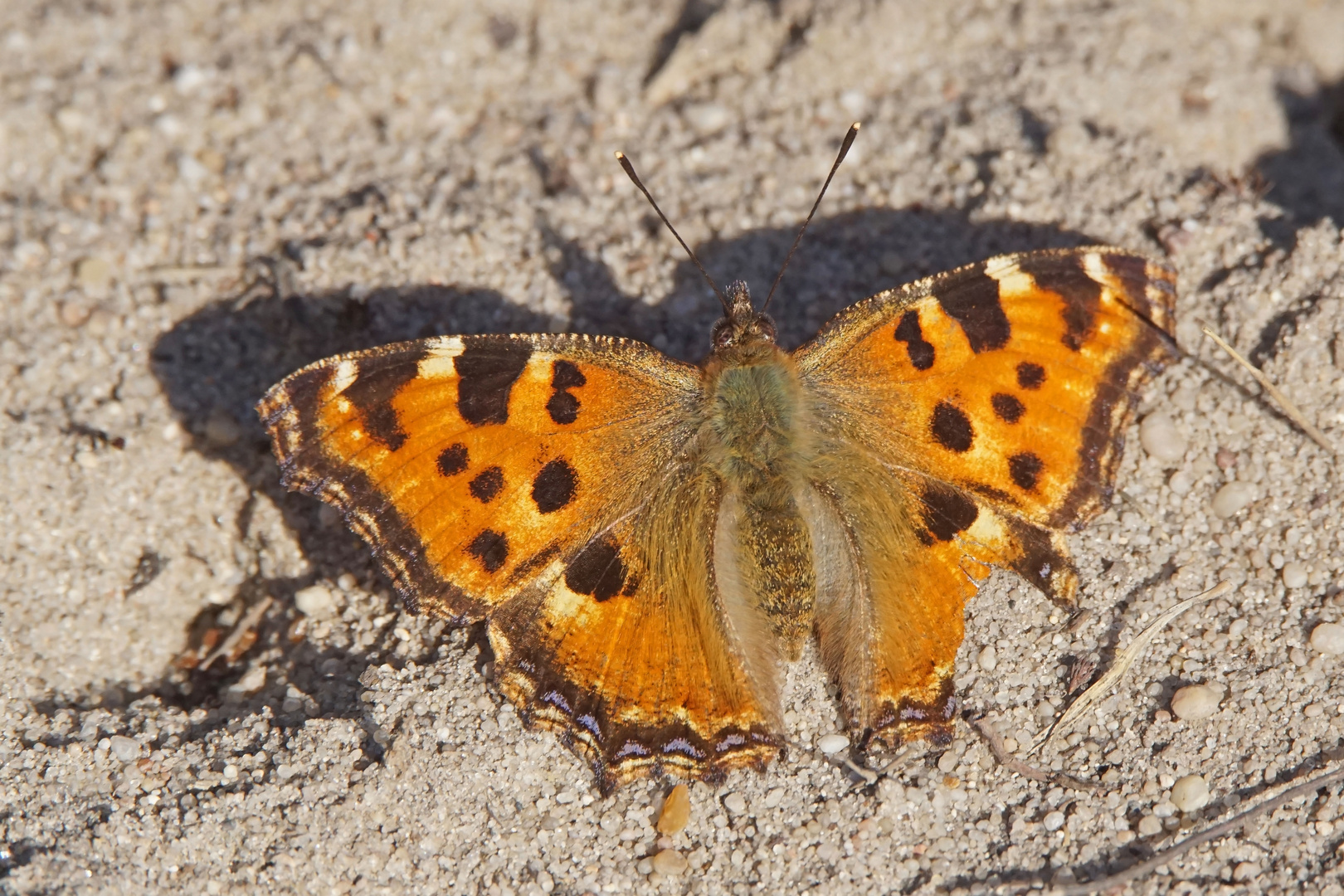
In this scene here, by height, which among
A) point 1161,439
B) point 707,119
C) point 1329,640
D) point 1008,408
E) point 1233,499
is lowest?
point 1329,640

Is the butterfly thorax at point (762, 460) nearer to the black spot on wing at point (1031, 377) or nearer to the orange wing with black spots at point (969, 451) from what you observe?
the orange wing with black spots at point (969, 451)

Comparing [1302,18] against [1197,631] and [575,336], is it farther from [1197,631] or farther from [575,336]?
[575,336]

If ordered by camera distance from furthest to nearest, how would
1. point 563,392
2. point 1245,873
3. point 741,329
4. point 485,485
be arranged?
point 741,329, point 563,392, point 485,485, point 1245,873

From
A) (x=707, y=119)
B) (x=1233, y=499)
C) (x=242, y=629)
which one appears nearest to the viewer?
(x=1233, y=499)

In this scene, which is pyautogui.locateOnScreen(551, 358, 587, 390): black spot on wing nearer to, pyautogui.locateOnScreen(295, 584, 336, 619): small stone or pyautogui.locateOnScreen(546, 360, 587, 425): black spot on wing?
pyautogui.locateOnScreen(546, 360, 587, 425): black spot on wing

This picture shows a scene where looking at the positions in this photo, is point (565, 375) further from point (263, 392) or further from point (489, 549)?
point (263, 392)

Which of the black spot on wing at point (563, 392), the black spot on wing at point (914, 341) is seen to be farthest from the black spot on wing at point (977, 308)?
the black spot on wing at point (563, 392)

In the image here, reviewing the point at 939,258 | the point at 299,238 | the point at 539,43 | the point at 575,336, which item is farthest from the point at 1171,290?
the point at 299,238

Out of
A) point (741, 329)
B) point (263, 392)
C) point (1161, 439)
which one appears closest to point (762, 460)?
point (741, 329)
